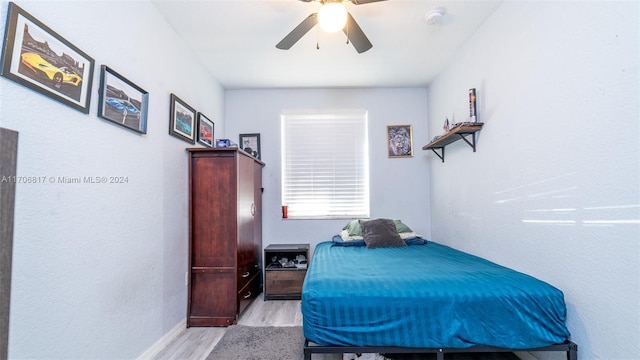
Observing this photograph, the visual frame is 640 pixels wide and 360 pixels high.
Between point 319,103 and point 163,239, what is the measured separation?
2.47 m

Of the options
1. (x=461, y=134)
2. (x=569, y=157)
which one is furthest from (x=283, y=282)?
(x=569, y=157)

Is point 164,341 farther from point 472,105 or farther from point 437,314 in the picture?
point 472,105

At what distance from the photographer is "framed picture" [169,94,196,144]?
2.31 metres

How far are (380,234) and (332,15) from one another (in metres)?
2.13

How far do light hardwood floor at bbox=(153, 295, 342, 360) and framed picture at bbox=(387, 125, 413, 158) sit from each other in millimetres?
2236

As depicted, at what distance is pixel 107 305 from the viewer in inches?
60.9

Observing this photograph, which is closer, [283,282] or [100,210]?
[100,210]

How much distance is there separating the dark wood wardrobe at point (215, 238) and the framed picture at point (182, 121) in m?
0.18

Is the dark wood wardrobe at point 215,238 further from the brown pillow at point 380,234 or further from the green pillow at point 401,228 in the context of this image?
the green pillow at point 401,228

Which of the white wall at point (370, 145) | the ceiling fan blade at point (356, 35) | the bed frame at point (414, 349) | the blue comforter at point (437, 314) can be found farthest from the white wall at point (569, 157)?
the white wall at point (370, 145)

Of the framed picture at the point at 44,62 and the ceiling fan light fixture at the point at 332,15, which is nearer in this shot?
the framed picture at the point at 44,62

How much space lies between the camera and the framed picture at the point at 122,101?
1.56m

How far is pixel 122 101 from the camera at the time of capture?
5.62 feet

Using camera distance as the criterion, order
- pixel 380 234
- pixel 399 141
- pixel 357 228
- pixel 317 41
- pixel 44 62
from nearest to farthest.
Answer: pixel 44 62
pixel 317 41
pixel 380 234
pixel 357 228
pixel 399 141
